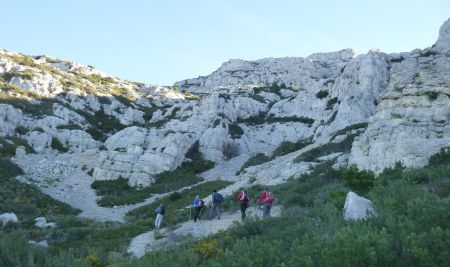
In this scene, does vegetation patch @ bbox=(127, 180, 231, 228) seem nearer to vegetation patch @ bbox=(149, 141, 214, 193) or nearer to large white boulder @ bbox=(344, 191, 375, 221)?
vegetation patch @ bbox=(149, 141, 214, 193)

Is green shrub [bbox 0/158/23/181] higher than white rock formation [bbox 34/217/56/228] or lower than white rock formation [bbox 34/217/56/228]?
higher

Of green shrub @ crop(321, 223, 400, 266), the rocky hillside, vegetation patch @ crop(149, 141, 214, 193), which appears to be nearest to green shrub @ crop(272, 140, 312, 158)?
the rocky hillside

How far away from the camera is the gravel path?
1887 centimetres

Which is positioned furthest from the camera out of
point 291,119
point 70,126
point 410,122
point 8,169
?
point 291,119

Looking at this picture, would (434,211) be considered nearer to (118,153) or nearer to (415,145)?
(415,145)

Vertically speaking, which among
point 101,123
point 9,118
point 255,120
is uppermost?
point 9,118

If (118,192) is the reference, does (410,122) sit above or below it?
above

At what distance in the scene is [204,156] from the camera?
54.1 m

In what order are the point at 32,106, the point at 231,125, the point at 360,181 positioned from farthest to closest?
the point at 231,125 < the point at 32,106 < the point at 360,181

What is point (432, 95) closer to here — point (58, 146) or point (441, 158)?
point (441, 158)

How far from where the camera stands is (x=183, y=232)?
21.5 meters

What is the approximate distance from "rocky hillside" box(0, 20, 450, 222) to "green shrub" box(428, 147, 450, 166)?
720 mm

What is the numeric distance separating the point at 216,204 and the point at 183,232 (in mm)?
3016

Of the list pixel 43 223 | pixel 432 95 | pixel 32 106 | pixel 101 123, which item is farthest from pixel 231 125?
pixel 43 223
